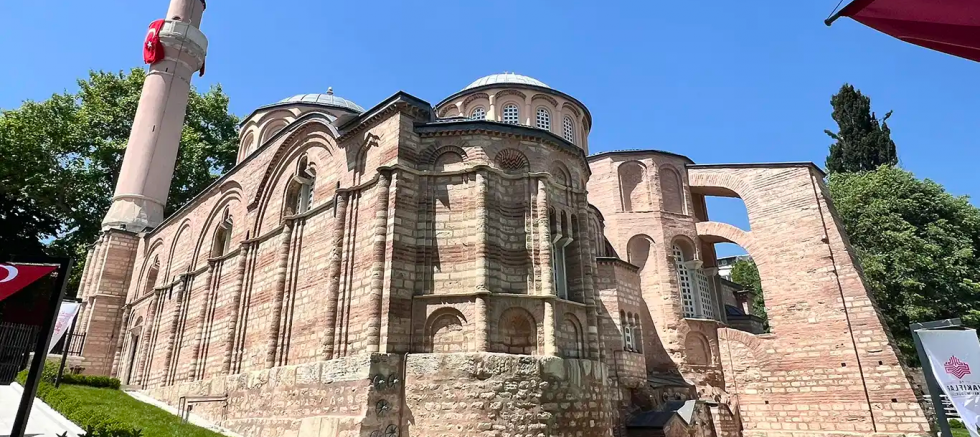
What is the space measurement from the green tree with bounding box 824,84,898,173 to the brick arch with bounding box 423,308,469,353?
25.1 metres

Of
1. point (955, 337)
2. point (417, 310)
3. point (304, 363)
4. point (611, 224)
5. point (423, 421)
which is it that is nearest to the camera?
point (955, 337)

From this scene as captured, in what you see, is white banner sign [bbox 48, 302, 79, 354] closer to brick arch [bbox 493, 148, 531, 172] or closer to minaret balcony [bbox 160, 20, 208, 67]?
brick arch [bbox 493, 148, 531, 172]

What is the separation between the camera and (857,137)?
1076 inches

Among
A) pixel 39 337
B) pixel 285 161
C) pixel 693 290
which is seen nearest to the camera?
pixel 39 337

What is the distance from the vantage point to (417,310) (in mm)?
10008

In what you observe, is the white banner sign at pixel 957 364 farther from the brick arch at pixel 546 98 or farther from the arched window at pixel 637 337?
the brick arch at pixel 546 98

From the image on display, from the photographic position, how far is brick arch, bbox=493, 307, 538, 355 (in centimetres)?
986

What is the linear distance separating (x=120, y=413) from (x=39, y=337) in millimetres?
6880

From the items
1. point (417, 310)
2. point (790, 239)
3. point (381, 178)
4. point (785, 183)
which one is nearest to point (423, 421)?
point (417, 310)

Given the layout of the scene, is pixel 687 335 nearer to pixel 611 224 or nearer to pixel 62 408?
pixel 611 224

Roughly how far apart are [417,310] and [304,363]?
2.67 m

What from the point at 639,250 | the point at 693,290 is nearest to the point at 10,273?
the point at 639,250

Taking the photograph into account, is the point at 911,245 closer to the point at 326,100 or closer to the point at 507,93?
the point at 507,93

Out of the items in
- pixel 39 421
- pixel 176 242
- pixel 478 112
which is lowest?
pixel 39 421
